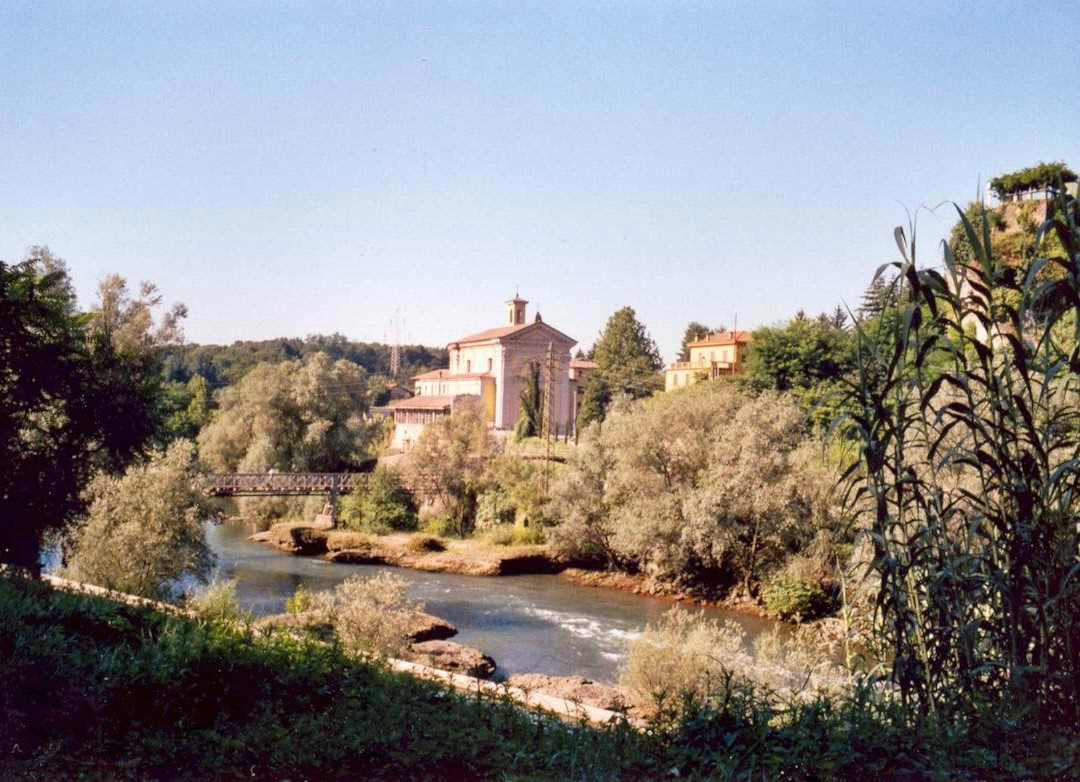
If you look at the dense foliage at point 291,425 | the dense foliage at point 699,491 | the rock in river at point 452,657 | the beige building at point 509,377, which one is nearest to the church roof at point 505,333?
the beige building at point 509,377

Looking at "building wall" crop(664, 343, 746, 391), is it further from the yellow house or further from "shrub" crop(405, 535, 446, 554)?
"shrub" crop(405, 535, 446, 554)

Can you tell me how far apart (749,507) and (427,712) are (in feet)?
61.9

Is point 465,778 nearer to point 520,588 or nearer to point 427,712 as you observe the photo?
point 427,712

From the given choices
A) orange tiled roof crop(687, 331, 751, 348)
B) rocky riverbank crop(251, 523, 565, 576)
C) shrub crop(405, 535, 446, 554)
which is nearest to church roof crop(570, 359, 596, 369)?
orange tiled roof crop(687, 331, 751, 348)

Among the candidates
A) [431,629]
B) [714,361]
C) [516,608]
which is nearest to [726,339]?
[714,361]

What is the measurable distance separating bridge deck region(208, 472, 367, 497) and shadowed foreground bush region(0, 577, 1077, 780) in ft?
81.7

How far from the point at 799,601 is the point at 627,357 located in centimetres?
3574

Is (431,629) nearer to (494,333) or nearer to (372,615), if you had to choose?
(372,615)

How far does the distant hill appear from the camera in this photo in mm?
75312

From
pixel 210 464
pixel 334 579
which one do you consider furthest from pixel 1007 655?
pixel 210 464

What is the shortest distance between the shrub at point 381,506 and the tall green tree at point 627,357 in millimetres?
21296

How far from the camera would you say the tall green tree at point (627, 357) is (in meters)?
53.8

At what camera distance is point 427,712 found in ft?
16.9

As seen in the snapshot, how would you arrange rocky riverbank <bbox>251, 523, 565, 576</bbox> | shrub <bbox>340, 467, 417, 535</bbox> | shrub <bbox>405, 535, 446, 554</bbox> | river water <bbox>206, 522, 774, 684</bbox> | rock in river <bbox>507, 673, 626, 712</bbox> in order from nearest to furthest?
rock in river <bbox>507, 673, 626, 712</bbox> < river water <bbox>206, 522, 774, 684</bbox> < rocky riverbank <bbox>251, 523, 565, 576</bbox> < shrub <bbox>405, 535, 446, 554</bbox> < shrub <bbox>340, 467, 417, 535</bbox>
